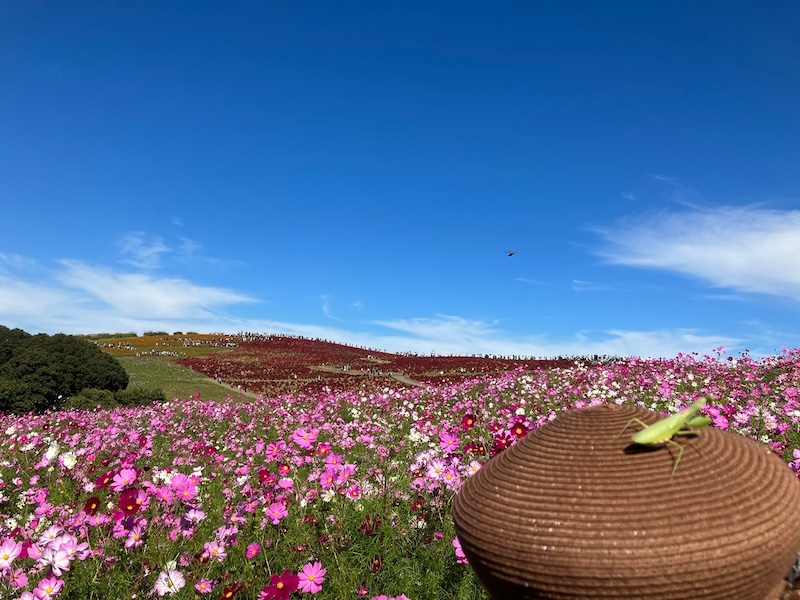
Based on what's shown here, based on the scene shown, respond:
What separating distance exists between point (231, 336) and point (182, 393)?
122ft

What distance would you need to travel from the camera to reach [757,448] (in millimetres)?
1944

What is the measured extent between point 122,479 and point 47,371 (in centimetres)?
1689

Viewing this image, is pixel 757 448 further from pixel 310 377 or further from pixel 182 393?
pixel 310 377

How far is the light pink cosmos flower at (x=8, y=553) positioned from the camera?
9.61 feet

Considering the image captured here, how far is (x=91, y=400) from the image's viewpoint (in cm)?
1627

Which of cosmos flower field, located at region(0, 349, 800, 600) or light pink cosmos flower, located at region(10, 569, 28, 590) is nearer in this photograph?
light pink cosmos flower, located at region(10, 569, 28, 590)

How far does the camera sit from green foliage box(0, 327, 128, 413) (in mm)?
16555

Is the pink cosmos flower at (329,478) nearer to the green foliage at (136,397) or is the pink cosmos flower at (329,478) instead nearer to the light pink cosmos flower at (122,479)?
the light pink cosmos flower at (122,479)

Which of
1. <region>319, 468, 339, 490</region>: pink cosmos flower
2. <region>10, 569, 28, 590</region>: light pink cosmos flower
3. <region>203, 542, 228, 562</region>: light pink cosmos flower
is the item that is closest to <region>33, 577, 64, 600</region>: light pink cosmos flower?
<region>10, 569, 28, 590</region>: light pink cosmos flower

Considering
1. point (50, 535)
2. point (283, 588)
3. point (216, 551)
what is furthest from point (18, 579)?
point (283, 588)

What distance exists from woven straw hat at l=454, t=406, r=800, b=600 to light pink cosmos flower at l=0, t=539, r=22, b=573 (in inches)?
102

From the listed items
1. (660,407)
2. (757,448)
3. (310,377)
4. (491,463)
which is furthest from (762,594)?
(310,377)

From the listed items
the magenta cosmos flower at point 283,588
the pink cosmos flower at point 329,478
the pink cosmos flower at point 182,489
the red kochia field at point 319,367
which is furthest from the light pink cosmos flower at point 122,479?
the red kochia field at point 319,367

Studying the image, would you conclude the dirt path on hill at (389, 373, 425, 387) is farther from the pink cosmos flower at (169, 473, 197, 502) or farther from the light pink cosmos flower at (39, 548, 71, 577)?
the light pink cosmos flower at (39, 548, 71, 577)
